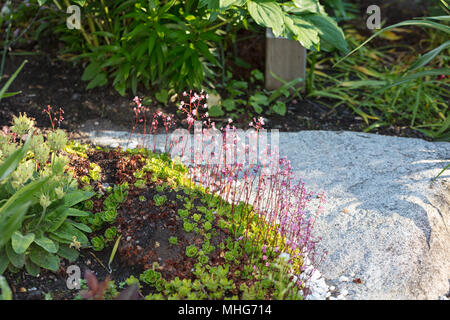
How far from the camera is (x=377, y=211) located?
326 centimetres

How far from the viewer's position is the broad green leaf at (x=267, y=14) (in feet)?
11.0

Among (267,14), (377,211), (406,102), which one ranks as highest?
(267,14)

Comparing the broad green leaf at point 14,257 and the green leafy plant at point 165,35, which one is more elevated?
the green leafy plant at point 165,35

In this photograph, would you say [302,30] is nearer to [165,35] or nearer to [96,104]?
[165,35]

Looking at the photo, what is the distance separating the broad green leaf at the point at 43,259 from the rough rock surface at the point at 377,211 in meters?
1.34

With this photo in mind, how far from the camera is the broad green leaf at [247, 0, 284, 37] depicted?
11.0 ft

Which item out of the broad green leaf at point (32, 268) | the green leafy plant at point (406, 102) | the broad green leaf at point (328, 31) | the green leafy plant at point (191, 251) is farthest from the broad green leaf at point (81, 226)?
the green leafy plant at point (406, 102)

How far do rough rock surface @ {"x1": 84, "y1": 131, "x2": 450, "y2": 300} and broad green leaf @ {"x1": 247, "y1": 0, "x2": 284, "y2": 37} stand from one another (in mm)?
983

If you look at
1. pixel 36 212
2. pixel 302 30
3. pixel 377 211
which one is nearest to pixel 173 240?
pixel 36 212

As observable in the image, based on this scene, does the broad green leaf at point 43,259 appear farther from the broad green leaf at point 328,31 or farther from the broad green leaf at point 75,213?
the broad green leaf at point 328,31

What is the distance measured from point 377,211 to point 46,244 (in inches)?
76.0

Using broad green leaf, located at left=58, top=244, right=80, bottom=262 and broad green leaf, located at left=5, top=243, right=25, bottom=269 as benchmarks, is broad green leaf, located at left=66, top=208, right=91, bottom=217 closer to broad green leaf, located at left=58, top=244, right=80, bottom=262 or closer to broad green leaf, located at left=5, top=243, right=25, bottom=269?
broad green leaf, located at left=58, top=244, right=80, bottom=262

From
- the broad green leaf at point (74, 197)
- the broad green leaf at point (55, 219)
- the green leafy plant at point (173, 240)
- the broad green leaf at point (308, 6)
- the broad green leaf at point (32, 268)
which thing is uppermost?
the broad green leaf at point (308, 6)
